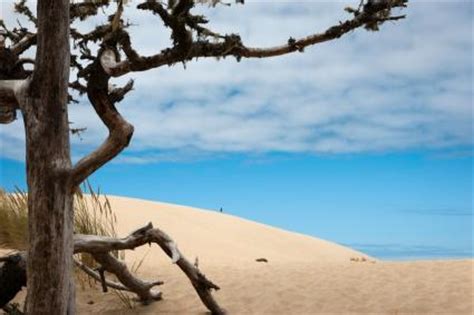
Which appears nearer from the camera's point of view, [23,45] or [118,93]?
[118,93]

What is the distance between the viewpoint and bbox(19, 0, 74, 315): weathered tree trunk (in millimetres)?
6391

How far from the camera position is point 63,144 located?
6453 mm

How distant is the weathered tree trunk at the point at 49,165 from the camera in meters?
6.39

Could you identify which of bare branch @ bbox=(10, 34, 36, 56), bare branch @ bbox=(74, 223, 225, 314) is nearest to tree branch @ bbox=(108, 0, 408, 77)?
bare branch @ bbox=(74, 223, 225, 314)

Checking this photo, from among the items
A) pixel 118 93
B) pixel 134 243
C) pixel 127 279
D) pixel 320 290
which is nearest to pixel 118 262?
pixel 127 279

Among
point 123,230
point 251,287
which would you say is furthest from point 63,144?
point 123,230

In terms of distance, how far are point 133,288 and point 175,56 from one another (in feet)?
10.9

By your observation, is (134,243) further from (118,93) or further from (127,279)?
(118,93)

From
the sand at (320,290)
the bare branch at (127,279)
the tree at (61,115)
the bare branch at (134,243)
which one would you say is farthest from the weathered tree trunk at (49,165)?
the sand at (320,290)

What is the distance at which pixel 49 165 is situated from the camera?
640cm

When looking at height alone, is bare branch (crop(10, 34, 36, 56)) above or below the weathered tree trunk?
above

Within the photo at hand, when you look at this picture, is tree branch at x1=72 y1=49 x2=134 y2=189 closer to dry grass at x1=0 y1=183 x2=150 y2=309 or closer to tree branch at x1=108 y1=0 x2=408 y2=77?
tree branch at x1=108 y1=0 x2=408 y2=77

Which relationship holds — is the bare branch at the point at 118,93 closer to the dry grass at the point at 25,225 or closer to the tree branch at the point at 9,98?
the tree branch at the point at 9,98

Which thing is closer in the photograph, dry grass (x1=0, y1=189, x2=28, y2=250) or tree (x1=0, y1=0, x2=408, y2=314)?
tree (x1=0, y1=0, x2=408, y2=314)
